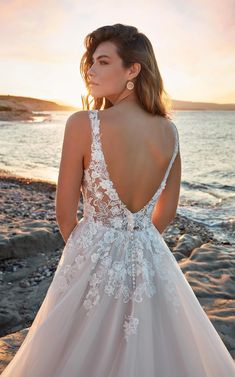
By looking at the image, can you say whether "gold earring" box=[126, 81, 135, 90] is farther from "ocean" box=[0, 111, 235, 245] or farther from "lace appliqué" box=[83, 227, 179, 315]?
"ocean" box=[0, 111, 235, 245]

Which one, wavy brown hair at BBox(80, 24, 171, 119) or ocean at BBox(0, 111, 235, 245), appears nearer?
wavy brown hair at BBox(80, 24, 171, 119)

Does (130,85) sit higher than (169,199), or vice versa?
(130,85)

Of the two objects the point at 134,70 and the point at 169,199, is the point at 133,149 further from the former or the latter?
the point at 169,199

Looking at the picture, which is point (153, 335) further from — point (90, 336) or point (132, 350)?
point (90, 336)

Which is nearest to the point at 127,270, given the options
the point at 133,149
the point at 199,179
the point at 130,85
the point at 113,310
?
the point at 113,310

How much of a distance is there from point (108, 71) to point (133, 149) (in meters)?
0.48

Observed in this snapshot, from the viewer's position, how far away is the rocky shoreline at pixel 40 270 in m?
Result: 4.49

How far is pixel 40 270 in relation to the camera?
605 cm

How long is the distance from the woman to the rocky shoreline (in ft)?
4.66

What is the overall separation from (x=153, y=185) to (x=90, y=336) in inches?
35.4

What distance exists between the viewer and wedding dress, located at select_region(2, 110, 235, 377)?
212cm

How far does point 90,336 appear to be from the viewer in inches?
84.4

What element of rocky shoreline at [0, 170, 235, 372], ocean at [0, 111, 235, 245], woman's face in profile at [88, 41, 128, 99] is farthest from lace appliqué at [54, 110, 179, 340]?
ocean at [0, 111, 235, 245]

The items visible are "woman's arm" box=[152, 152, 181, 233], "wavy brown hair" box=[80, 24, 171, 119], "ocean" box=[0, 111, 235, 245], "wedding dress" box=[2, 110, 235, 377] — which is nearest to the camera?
"wedding dress" box=[2, 110, 235, 377]
